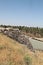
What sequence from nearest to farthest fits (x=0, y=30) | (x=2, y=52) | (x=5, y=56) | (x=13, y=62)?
(x=13, y=62) < (x=5, y=56) < (x=2, y=52) < (x=0, y=30)

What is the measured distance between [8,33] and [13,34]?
1.62ft

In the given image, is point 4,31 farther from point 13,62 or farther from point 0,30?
point 13,62

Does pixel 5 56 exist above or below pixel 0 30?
below

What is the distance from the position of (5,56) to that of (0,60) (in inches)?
32.1

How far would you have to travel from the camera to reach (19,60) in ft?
31.8

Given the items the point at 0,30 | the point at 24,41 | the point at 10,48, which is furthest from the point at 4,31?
the point at 10,48

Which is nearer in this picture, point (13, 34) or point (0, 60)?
point (0, 60)

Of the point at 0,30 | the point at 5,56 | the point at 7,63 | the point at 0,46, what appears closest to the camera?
the point at 7,63

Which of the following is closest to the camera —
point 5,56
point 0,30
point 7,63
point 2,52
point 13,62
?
point 7,63

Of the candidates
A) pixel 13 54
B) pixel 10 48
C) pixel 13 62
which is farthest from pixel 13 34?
pixel 13 62

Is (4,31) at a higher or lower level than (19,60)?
higher

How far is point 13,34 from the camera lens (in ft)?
50.9

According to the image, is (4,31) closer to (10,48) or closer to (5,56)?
(10,48)

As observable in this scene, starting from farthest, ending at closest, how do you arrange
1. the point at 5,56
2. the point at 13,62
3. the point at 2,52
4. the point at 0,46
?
the point at 0,46 → the point at 2,52 → the point at 5,56 → the point at 13,62
